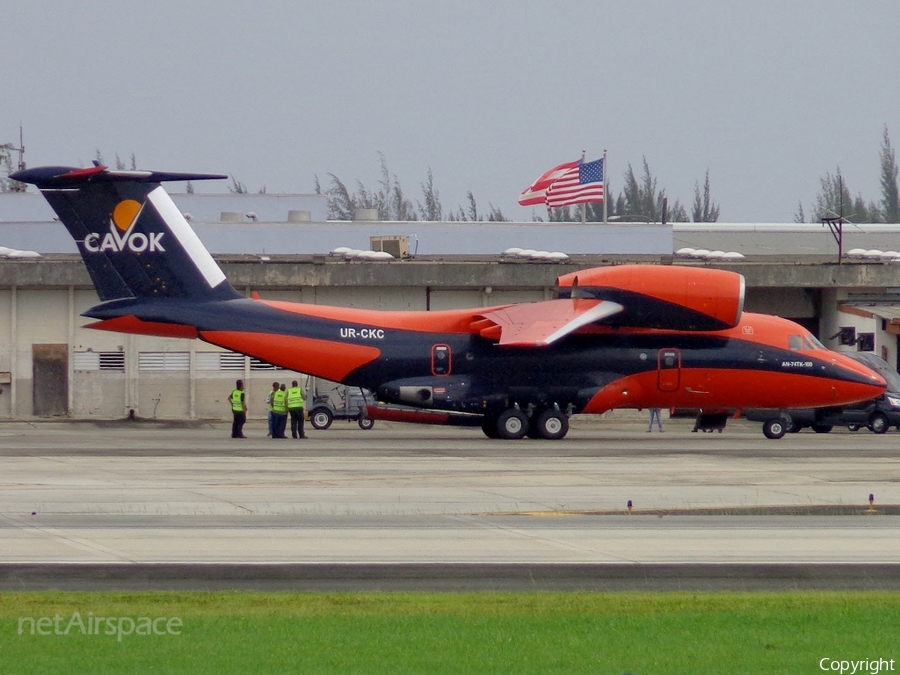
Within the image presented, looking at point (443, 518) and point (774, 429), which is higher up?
point (443, 518)

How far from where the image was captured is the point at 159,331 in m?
28.8

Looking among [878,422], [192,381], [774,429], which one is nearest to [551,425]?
[774,429]

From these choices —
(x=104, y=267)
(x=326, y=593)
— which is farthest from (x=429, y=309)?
(x=326, y=593)

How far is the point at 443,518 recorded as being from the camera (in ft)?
49.0

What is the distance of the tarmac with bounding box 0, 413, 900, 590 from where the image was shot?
11273 millimetres

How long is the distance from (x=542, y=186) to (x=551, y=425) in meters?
24.0

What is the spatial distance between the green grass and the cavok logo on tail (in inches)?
754

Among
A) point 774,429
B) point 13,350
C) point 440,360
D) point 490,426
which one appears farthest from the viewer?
point 13,350

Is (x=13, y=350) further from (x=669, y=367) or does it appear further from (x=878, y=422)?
(x=878, y=422)

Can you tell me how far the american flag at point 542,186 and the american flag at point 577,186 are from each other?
173mm

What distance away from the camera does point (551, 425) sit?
98.6 feet

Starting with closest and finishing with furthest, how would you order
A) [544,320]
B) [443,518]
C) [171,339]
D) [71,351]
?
[443,518], [544,320], [71,351], [171,339]

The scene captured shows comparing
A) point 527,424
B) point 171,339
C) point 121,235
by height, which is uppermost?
point 121,235

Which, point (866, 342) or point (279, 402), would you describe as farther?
point (866, 342)
